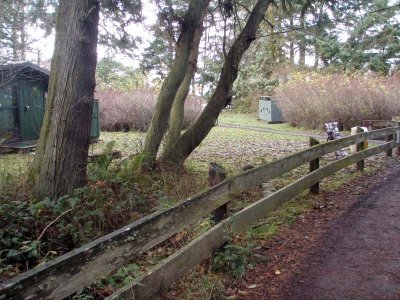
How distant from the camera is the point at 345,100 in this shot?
20.0 meters

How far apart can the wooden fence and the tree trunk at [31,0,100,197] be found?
278cm

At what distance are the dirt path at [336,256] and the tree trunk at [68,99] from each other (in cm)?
317

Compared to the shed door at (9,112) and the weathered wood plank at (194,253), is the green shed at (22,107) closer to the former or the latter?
the shed door at (9,112)

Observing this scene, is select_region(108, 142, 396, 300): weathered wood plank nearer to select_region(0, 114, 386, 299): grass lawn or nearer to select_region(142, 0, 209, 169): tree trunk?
select_region(0, 114, 386, 299): grass lawn

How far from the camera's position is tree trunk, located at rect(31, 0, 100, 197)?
19.5ft

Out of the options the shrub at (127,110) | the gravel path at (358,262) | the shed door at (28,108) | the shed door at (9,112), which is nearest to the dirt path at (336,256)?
the gravel path at (358,262)

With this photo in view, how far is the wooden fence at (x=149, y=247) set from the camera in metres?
2.10

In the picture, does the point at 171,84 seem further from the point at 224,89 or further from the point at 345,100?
the point at 345,100

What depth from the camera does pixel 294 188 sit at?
6117 millimetres

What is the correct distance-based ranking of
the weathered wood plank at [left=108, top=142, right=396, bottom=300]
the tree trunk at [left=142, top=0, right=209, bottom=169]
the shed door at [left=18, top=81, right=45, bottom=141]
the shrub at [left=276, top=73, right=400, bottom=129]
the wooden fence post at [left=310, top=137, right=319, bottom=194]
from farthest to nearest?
the shrub at [left=276, top=73, right=400, bottom=129]
the shed door at [left=18, top=81, right=45, bottom=141]
the tree trunk at [left=142, top=0, right=209, bottom=169]
the wooden fence post at [left=310, top=137, right=319, bottom=194]
the weathered wood plank at [left=108, top=142, right=396, bottom=300]

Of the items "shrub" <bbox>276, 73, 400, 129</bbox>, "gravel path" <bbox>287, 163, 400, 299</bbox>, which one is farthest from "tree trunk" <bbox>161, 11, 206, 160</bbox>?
"shrub" <bbox>276, 73, 400, 129</bbox>

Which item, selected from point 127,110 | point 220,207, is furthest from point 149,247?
point 127,110

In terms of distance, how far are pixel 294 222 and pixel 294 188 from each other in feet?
1.71

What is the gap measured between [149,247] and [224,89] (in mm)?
6675
